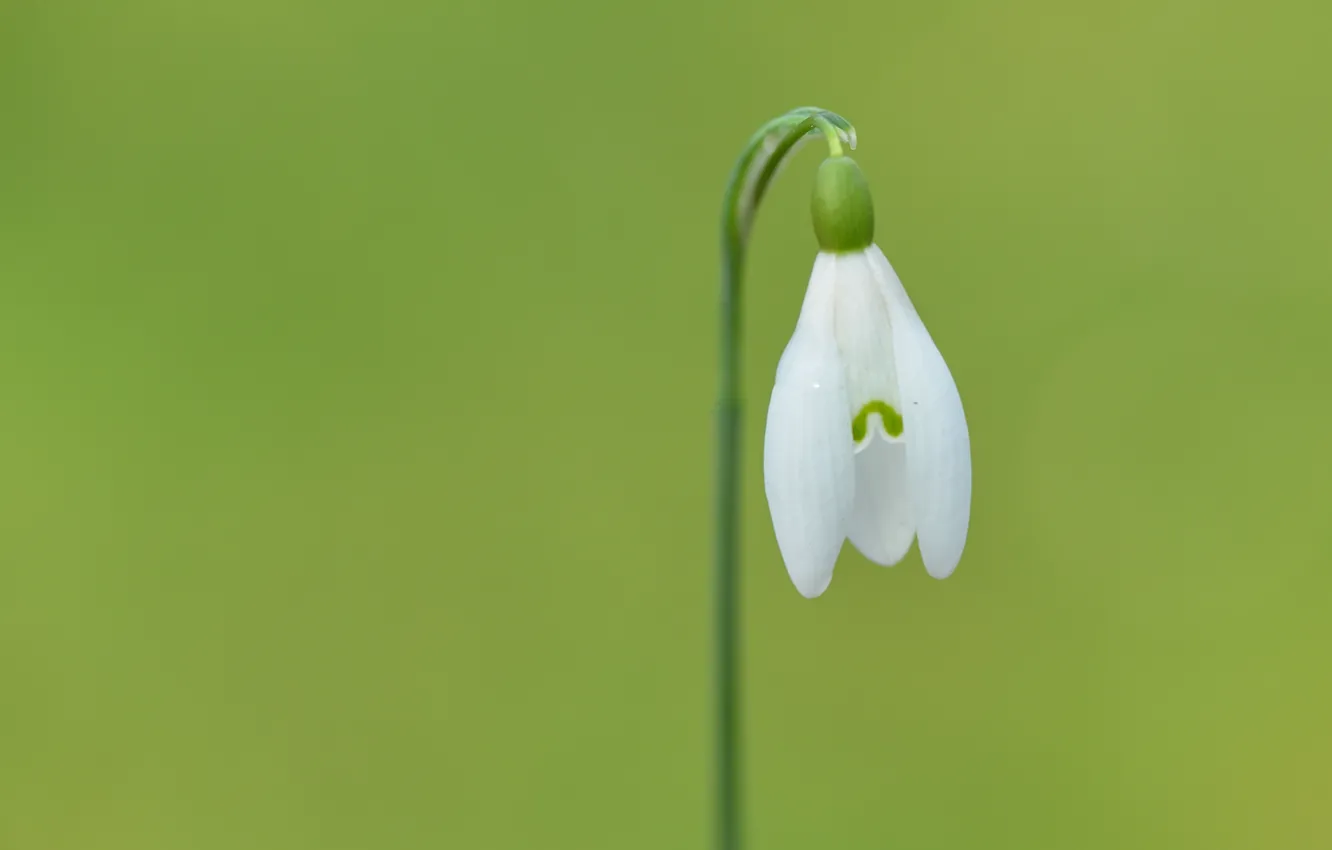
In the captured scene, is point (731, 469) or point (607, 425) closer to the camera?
point (731, 469)

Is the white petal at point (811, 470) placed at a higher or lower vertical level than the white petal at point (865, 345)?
lower

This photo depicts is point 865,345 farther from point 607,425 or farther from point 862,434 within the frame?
point 607,425

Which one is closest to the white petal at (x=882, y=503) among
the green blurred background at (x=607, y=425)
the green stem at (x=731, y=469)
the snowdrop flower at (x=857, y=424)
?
the snowdrop flower at (x=857, y=424)

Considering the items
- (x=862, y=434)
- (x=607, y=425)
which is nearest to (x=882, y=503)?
(x=862, y=434)

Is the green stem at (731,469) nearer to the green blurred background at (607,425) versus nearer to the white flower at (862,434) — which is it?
the white flower at (862,434)

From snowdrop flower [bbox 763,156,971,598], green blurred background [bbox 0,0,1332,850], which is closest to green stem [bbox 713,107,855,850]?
snowdrop flower [bbox 763,156,971,598]

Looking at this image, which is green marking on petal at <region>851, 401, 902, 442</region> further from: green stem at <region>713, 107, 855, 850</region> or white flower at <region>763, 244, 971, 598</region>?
green stem at <region>713, 107, 855, 850</region>
